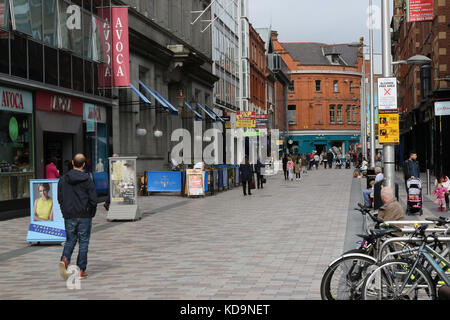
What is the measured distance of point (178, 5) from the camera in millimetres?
37031

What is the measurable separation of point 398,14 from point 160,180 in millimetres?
46853

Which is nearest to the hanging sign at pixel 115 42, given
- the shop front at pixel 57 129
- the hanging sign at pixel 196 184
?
the shop front at pixel 57 129

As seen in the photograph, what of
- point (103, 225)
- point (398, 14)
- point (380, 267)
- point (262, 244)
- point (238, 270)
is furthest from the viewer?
point (398, 14)

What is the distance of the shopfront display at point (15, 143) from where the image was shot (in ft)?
60.6

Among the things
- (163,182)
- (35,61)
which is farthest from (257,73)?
(35,61)

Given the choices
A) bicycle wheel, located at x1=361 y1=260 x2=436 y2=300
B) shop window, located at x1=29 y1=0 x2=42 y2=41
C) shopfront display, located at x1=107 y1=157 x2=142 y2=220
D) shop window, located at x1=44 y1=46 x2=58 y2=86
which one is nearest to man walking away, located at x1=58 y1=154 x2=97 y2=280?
bicycle wheel, located at x1=361 y1=260 x2=436 y2=300

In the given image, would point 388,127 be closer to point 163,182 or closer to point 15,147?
point 15,147

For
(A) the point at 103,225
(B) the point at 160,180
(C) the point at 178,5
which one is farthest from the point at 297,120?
(A) the point at 103,225

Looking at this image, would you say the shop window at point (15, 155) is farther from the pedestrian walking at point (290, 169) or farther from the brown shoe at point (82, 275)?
the pedestrian walking at point (290, 169)

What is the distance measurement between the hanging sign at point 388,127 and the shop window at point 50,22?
458 inches

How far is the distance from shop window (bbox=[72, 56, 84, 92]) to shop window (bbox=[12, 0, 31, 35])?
3.41m

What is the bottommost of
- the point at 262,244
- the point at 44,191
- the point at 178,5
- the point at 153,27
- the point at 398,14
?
the point at 262,244

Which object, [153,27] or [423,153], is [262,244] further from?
[423,153]

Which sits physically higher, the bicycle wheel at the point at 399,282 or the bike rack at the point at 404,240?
the bike rack at the point at 404,240
